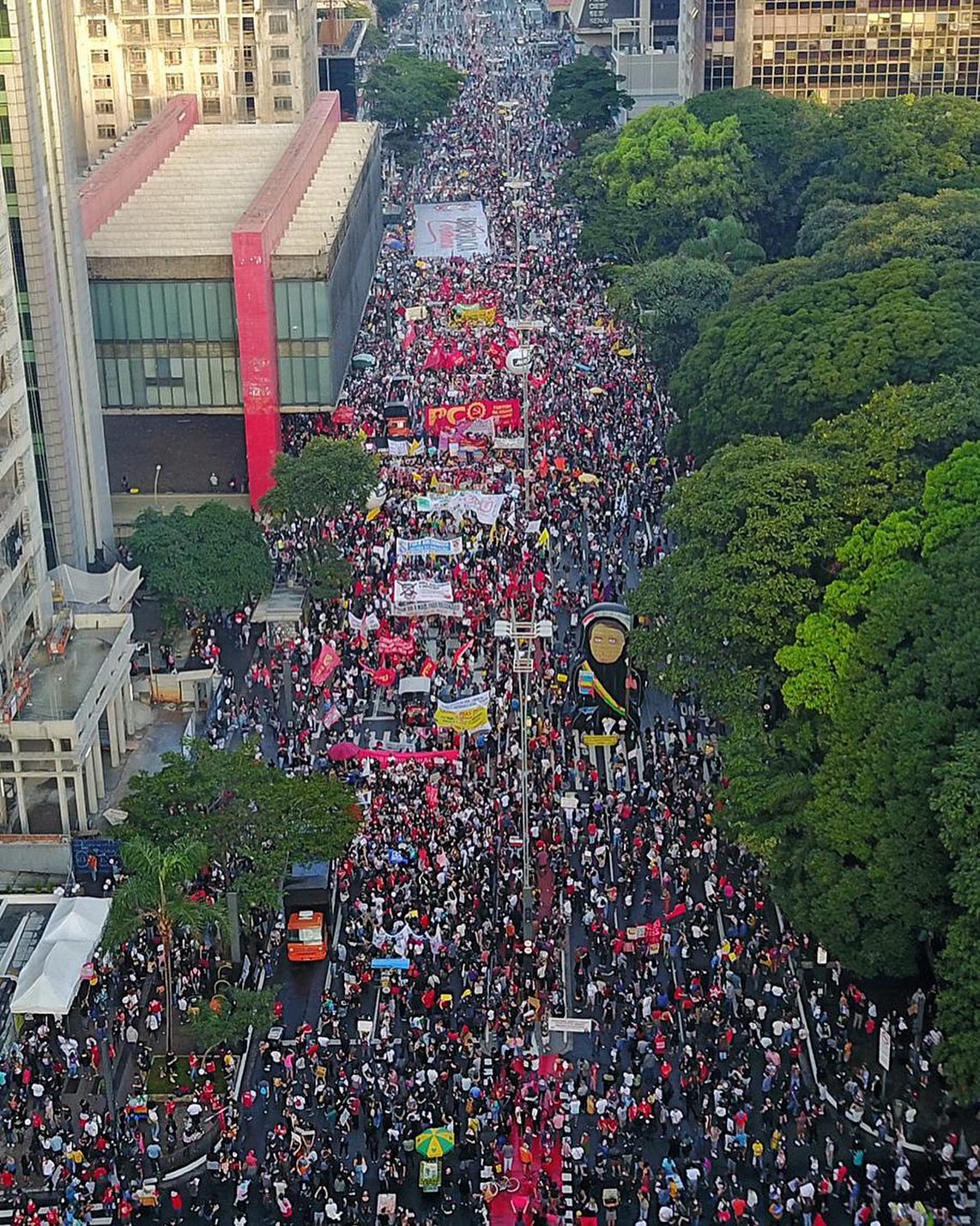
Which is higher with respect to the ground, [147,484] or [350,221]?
[350,221]

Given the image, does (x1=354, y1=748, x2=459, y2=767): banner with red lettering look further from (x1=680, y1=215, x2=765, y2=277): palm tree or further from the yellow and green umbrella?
(x1=680, y1=215, x2=765, y2=277): palm tree

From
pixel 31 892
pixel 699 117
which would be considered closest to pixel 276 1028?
pixel 31 892

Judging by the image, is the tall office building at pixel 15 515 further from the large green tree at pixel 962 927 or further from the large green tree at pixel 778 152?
the large green tree at pixel 778 152

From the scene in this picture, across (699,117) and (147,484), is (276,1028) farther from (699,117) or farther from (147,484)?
(699,117)

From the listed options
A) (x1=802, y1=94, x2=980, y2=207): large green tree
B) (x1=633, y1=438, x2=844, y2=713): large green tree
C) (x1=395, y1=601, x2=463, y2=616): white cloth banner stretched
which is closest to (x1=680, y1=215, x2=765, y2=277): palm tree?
(x1=802, y1=94, x2=980, y2=207): large green tree

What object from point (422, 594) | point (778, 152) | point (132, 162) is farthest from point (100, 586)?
point (778, 152)

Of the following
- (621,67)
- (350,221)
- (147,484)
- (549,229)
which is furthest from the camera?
(621,67)

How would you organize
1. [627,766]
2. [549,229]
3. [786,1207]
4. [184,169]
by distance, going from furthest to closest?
[549,229]
[184,169]
[627,766]
[786,1207]
